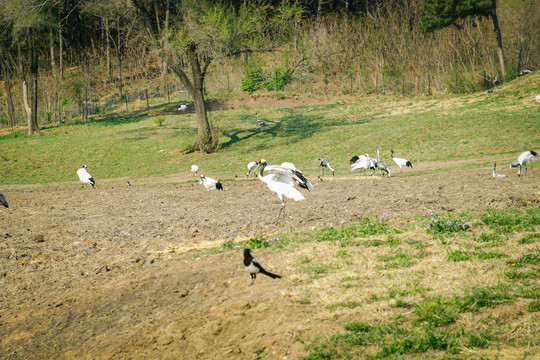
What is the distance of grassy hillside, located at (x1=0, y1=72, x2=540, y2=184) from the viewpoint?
76.5 feet

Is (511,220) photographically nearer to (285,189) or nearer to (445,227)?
(445,227)

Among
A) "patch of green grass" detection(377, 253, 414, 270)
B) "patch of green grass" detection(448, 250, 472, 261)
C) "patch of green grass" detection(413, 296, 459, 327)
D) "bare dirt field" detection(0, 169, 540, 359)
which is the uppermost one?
"patch of green grass" detection(413, 296, 459, 327)

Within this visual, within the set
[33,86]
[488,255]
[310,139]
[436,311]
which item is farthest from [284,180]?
[33,86]

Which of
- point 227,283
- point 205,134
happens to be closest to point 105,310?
point 227,283

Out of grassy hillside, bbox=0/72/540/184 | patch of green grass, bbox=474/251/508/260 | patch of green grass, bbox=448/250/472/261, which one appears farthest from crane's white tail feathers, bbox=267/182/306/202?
grassy hillside, bbox=0/72/540/184

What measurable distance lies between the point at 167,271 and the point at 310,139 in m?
22.8

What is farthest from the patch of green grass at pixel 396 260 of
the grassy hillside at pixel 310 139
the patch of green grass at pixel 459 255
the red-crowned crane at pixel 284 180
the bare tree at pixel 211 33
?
the bare tree at pixel 211 33

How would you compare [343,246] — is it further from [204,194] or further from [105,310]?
[204,194]

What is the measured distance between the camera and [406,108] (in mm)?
34406

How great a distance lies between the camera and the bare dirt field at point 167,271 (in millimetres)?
5512

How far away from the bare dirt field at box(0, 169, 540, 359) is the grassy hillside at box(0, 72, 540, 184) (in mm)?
8384

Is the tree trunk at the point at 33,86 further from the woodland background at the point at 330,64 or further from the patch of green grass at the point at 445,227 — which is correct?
the patch of green grass at the point at 445,227

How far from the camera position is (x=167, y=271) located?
7617 mm

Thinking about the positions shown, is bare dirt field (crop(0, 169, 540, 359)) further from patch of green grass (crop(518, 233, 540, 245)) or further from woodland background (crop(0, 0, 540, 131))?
woodland background (crop(0, 0, 540, 131))
